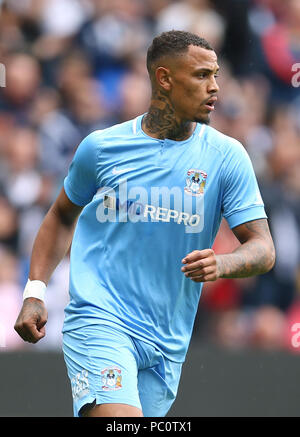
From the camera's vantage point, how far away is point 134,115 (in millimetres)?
7695

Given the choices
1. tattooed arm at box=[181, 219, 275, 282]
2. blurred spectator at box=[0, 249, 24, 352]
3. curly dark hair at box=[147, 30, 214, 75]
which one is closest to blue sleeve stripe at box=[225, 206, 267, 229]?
tattooed arm at box=[181, 219, 275, 282]

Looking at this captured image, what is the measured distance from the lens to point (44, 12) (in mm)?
8227

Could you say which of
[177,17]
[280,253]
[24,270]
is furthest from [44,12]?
[280,253]

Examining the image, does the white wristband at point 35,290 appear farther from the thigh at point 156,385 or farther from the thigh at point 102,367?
the thigh at point 156,385

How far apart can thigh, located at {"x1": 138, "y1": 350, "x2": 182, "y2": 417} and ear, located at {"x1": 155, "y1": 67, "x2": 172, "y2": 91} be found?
135 cm

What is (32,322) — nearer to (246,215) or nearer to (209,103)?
(246,215)

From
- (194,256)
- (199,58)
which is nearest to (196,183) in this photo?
(199,58)

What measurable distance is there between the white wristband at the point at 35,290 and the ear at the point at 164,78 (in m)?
1.18

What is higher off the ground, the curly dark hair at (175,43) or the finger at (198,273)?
the curly dark hair at (175,43)

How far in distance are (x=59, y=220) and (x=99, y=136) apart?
0.51m

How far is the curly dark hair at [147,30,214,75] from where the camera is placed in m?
4.41

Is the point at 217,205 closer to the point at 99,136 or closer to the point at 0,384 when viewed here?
the point at 99,136

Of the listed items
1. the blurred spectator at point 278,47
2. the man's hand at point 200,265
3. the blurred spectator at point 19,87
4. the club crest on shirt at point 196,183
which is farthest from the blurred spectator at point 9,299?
the man's hand at point 200,265

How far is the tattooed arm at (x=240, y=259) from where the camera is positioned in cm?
362
